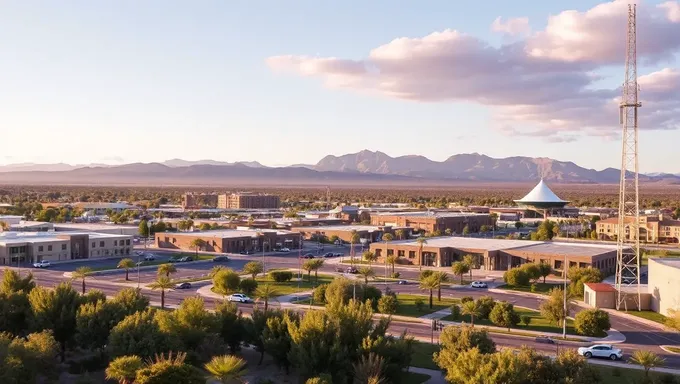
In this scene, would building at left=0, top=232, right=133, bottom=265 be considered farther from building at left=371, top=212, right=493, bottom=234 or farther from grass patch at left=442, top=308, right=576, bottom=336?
building at left=371, top=212, right=493, bottom=234

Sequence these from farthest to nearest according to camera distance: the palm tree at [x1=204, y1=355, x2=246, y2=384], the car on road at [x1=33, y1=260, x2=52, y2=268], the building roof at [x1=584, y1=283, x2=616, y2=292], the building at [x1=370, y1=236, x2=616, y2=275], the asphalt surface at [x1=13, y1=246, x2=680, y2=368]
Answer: the car on road at [x1=33, y1=260, x2=52, y2=268] < the building at [x1=370, y1=236, x2=616, y2=275] < the building roof at [x1=584, y1=283, x2=616, y2=292] < the asphalt surface at [x1=13, y1=246, x2=680, y2=368] < the palm tree at [x1=204, y1=355, x2=246, y2=384]

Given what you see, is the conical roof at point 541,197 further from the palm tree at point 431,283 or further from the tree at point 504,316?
the tree at point 504,316

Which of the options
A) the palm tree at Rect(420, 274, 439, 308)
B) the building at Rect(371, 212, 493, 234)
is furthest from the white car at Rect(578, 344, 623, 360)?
the building at Rect(371, 212, 493, 234)

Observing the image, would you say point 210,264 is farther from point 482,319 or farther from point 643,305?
point 643,305

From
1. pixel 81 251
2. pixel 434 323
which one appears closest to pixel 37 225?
pixel 81 251

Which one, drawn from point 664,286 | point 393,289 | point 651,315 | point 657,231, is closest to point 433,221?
point 657,231

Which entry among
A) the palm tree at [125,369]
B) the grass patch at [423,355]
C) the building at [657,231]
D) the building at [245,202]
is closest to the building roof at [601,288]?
the grass patch at [423,355]
